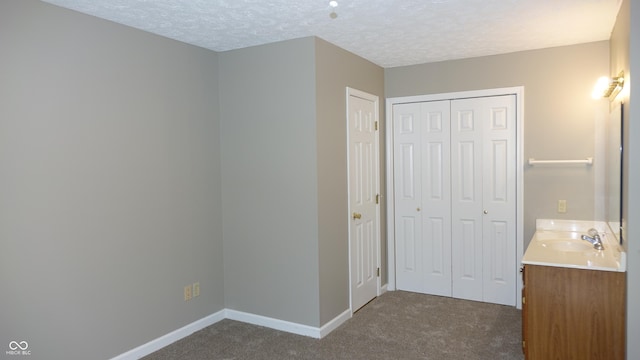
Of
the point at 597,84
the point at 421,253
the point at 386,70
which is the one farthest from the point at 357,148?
the point at 597,84

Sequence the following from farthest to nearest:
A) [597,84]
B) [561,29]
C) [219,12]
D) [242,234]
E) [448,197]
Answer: [448,197]
[242,234]
[597,84]
[561,29]
[219,12]

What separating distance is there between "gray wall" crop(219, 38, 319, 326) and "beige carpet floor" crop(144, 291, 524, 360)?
10.2 inches

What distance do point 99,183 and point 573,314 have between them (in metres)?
3.12

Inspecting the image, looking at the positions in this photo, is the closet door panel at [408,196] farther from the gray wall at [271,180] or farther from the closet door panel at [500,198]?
the gray wall at [271,180]

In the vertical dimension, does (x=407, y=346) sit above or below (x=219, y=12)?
below

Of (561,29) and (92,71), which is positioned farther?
(561,29)

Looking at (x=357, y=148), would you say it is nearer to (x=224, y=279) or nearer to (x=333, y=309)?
(x=333, y=309)

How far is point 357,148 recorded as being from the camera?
13.7 ft

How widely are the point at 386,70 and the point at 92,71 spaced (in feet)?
9.40

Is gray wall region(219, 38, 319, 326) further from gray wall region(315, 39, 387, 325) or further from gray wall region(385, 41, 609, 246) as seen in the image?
gray wall region(385, 41, 609, 246)

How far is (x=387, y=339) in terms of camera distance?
3555mm

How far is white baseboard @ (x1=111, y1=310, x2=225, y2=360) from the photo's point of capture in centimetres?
322

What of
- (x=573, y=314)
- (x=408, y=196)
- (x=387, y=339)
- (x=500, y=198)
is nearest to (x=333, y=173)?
(x=408, y=196)

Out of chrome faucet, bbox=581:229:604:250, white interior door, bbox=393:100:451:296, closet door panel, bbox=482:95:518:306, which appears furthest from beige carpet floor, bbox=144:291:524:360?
chrome faucet, bbox=581:229:604:250
